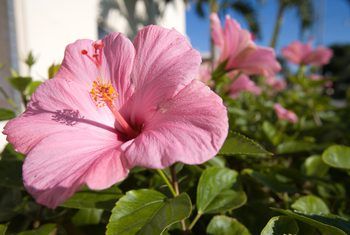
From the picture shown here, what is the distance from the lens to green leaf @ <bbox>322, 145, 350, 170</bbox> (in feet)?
3.47

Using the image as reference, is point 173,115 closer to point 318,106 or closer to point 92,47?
point 92,47

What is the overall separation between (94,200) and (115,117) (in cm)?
20

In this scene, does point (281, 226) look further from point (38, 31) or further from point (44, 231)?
point (38, 31)

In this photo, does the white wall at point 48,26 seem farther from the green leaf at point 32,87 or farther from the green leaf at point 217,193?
the green leaf at point 217,193

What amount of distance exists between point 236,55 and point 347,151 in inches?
21.8

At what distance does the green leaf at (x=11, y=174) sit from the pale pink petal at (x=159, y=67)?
0.35 m

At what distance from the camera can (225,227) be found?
2.83ft

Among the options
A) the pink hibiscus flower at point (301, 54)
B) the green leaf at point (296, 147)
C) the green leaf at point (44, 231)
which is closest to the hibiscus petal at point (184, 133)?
the green leaf at point (44, 231)

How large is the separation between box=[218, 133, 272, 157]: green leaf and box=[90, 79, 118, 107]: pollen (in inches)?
11.1

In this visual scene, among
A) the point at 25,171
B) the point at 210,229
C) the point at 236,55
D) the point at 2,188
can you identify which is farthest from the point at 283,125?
the point at 25,171

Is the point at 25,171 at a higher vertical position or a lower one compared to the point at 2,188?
higher

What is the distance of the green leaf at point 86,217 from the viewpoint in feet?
3.20

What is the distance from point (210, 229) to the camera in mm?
867

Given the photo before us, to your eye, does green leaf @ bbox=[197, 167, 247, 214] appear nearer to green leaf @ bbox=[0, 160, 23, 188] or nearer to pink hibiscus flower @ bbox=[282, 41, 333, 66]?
green leaf @ bbox=[0, 160, 23, 188]
